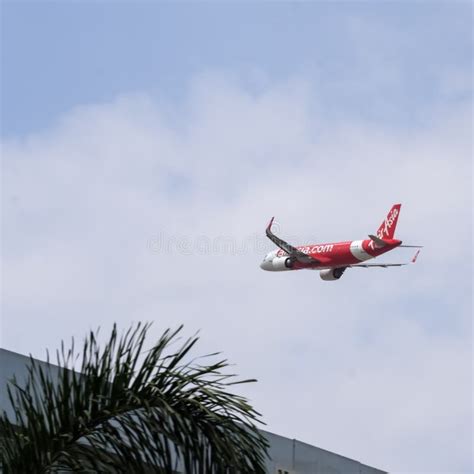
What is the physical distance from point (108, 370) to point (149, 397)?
0.54 m

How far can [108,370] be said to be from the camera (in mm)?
10195

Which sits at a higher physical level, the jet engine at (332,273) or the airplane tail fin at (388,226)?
the airplane tail fin at (388,226)

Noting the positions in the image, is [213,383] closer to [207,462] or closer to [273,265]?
[207,462]

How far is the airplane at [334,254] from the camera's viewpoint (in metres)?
65.6

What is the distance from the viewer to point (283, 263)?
72125 millimetres

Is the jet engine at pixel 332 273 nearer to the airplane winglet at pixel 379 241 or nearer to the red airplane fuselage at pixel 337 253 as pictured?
the red airplane fuselage at pixel 337 253

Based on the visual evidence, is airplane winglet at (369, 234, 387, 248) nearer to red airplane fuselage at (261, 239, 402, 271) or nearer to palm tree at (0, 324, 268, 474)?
red airplane fuselage at (261, 239, 402, 271)

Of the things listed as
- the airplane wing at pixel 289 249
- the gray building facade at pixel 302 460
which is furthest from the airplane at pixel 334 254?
the gray building facade at pixel 302 460

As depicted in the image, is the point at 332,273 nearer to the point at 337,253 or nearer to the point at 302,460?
the point at 337,253

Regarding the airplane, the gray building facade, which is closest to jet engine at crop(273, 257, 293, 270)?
the airplane

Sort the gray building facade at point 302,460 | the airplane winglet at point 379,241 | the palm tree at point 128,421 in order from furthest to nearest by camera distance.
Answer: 1. the airplane winglet at point 379,241
2. the gray building facade at point 302,460
3. the palm tree at point 128,421

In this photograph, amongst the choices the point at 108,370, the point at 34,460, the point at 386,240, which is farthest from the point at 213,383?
the point at 386,240

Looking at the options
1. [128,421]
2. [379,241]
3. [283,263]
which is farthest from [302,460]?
[283,263]

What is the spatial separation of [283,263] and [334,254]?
219 inches
